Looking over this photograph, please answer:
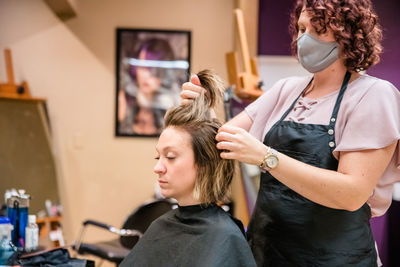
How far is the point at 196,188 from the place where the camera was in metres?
1.52

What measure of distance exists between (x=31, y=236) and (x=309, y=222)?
1092 mm

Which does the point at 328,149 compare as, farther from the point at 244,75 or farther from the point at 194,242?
the point at 244,75

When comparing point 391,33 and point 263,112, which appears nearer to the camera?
point 263,112

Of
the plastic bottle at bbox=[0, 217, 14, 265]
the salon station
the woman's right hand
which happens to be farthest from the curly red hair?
the salon station

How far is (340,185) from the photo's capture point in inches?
47.9

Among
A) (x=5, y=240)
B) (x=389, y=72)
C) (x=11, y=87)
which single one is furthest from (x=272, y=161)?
(x=11, y=87)

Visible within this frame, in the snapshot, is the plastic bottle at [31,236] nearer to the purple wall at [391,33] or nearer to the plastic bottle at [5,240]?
the plastic bottle at [5,240]

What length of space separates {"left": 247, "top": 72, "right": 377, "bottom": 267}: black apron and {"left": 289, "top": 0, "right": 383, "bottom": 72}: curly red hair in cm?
8

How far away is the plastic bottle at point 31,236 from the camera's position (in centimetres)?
184

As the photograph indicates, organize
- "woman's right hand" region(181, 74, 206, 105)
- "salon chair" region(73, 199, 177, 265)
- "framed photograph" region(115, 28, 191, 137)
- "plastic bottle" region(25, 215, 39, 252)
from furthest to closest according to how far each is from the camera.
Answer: "framed photograph" region(115, 28, 191, 137), "salon chair" region(73, 199, 177, 265), "plastic bottle" region(25, 215, 39, 252), "woman's right hand" region(181, 74, 206, 105)

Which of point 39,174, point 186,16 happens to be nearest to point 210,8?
point 186,16

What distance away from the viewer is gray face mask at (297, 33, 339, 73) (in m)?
1.37

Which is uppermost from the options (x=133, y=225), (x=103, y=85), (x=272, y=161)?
(x=103, y=85)

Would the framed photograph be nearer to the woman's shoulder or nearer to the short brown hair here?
the short brown hair
